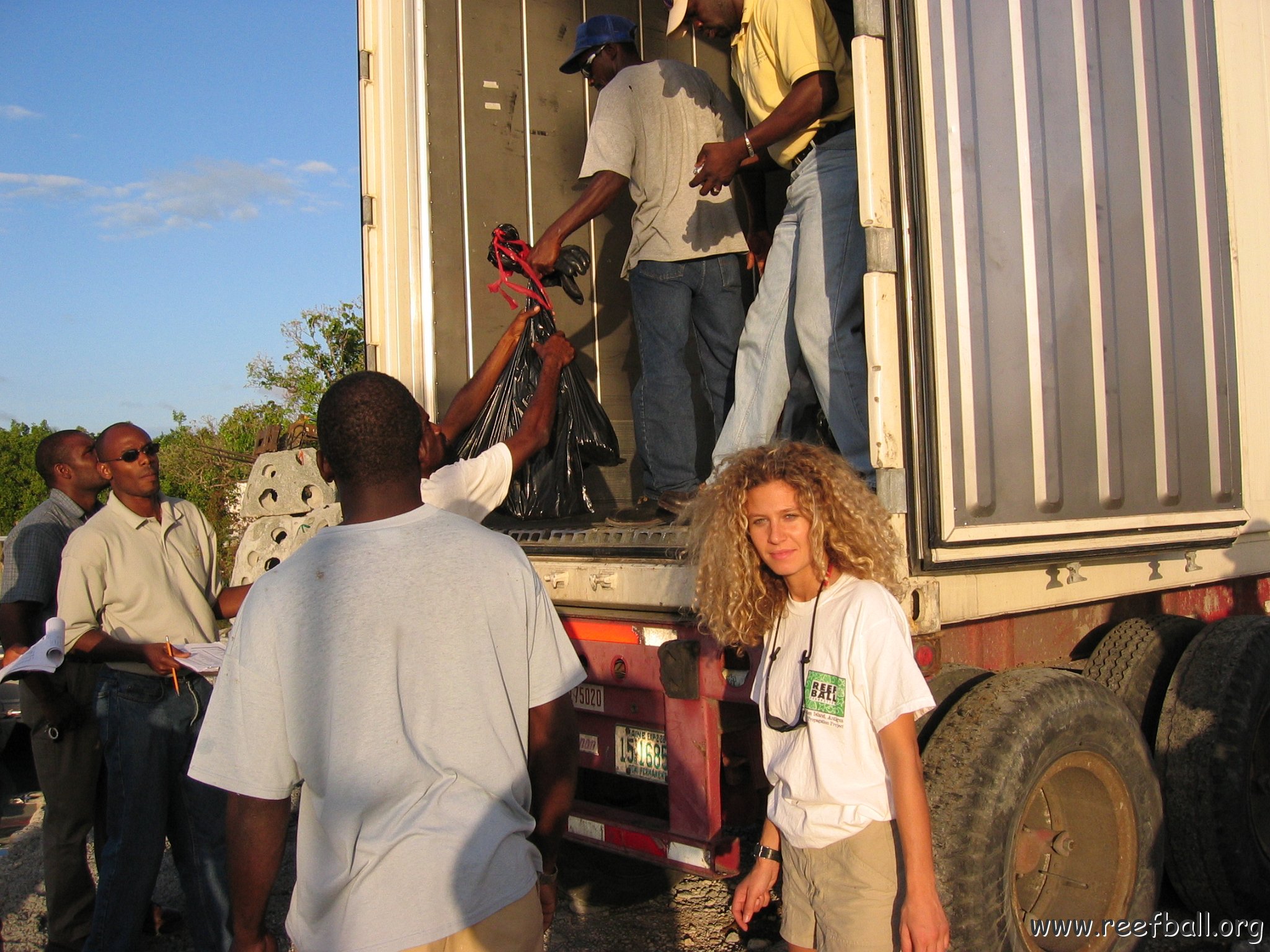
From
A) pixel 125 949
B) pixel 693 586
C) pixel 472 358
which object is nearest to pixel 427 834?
pixel 693 586

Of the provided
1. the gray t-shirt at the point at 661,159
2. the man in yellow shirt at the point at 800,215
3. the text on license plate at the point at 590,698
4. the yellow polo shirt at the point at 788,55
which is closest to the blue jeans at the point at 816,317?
the man in yellow shirt at the point at 800,215

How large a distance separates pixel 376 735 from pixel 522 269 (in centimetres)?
265

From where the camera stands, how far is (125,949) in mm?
2980

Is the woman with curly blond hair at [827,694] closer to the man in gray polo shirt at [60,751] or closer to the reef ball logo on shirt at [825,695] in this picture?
the reef ball logo on shirt at [825,695]

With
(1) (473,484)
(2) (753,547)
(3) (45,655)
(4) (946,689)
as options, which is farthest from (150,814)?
(4) (946,689)

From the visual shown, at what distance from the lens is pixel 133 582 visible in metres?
3.17

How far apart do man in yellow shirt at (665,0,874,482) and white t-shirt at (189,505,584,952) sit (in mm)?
1516

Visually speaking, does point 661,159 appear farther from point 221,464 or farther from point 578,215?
point 221,464

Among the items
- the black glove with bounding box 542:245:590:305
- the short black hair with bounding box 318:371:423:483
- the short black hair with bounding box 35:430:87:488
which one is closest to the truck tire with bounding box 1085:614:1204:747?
the black glove with bounding box 542:245:590:305

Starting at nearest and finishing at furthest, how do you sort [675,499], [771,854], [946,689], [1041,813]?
[771,854] < [946,689] < [1041,813] < [675,499]

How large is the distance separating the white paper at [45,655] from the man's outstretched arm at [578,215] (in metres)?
1.98

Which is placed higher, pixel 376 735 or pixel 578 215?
pixel 578 215

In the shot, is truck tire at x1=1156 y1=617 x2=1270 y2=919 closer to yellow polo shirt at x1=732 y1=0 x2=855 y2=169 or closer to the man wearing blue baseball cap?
the man wearing blue baseball cap

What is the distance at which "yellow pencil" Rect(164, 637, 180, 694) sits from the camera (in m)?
3.07
